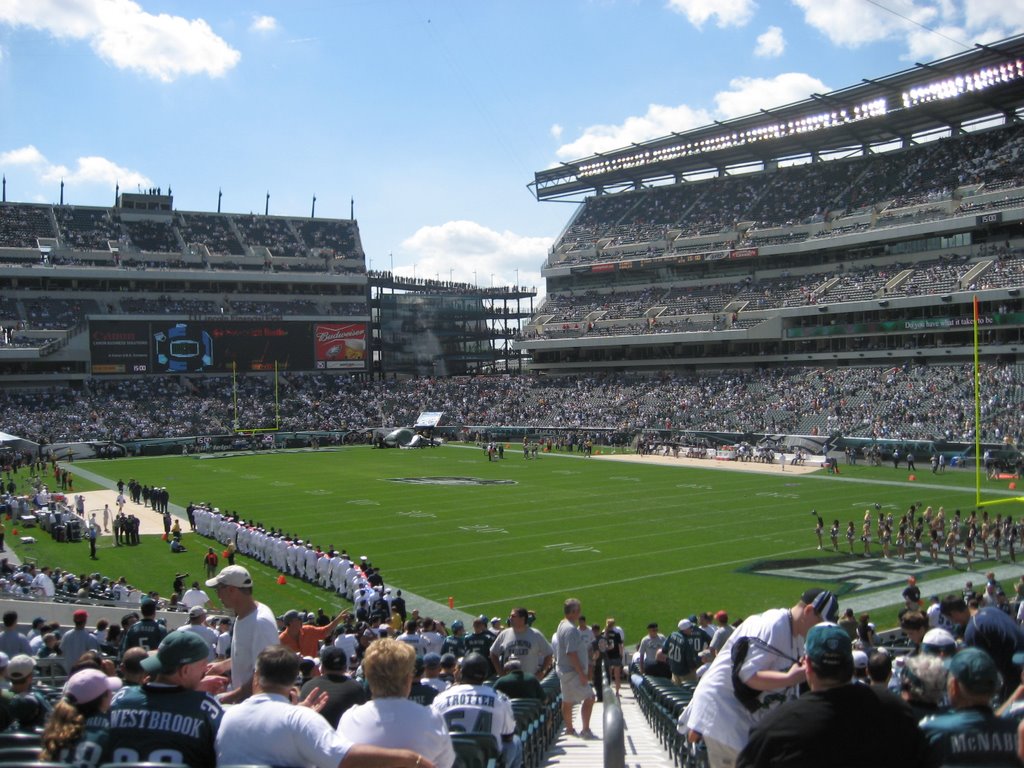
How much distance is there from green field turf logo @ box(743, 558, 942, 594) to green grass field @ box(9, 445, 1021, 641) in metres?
0.07

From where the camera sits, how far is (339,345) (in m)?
70.2

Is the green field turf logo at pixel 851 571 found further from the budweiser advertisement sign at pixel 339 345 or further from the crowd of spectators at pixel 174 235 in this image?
the crowd of spectators at pixel 174 235

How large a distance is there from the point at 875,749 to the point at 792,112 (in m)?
60.5

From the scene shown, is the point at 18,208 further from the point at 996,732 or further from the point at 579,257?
the point at 996,732

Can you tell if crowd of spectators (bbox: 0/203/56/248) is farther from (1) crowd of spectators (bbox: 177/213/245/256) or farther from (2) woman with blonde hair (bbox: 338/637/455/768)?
(2) woman with blonde hair (bbox: 338/637/455/768)

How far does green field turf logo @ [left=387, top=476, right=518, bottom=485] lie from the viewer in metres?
38.7

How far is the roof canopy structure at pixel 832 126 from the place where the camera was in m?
49.2

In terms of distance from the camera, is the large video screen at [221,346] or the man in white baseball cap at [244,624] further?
the large video screen at [221,346]

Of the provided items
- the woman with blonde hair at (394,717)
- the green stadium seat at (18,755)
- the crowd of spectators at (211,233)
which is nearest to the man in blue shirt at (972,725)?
the woman with blonde hair at (394,717)

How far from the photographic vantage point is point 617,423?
196ft

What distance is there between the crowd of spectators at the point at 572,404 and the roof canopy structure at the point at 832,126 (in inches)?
606

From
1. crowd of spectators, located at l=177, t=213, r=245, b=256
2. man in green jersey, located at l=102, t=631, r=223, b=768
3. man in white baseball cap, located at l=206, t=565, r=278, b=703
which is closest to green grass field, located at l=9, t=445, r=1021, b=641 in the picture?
man in white baseball cap, located at l=206, t=565, r=278, b=703

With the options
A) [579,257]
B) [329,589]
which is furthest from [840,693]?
[579,257]

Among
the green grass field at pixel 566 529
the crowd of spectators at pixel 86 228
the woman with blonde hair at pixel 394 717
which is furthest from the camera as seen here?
the crowd of spectators at pixel 86 228
